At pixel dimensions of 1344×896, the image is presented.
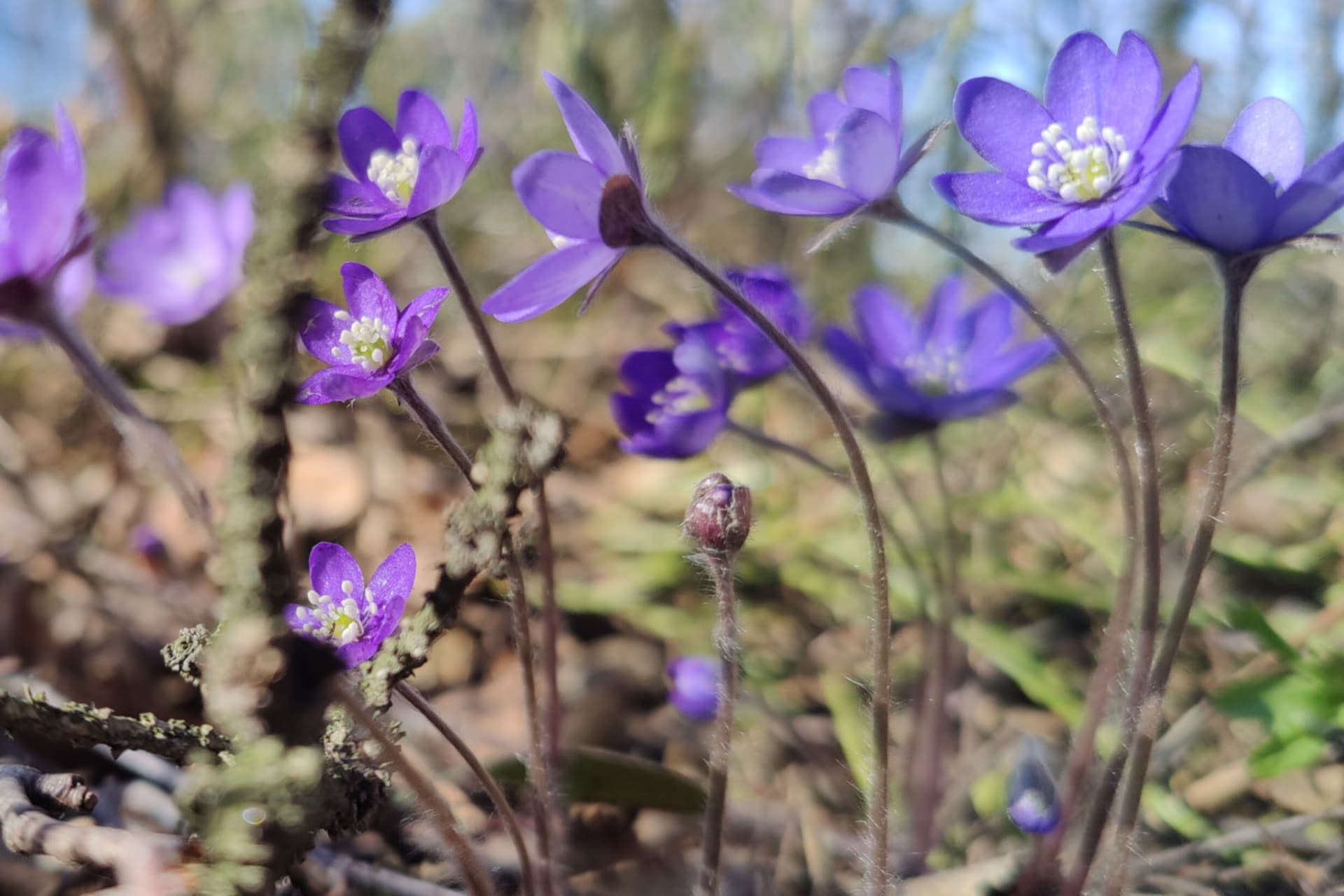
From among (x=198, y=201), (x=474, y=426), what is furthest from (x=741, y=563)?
(x=198, y=201)

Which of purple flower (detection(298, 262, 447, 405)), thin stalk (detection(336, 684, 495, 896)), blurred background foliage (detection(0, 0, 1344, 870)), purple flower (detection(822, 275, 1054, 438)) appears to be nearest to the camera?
thin stalk (detection(336, 684, 495, 896))

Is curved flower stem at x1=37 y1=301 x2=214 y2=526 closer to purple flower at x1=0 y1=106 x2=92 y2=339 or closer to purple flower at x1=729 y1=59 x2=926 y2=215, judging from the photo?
purple flower at x1=0 y1=106 x2=92 y2=339

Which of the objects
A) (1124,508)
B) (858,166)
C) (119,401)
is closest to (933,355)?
(1124,508)

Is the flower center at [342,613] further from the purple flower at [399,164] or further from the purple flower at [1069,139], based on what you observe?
the purple flower at [1069,139]

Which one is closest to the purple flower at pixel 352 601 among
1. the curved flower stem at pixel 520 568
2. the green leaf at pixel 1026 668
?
the curved flower stem at pixel 520 568

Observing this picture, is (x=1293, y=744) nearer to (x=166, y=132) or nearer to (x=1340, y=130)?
(x=1340, y=130)

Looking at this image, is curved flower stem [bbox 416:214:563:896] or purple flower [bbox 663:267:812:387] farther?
purple flower [bbox 663:267:812:387]

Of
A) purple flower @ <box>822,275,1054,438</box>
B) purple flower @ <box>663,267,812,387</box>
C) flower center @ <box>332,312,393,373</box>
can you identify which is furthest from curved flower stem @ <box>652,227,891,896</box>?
purple flower @ <box>822,275,1054,438</box>
